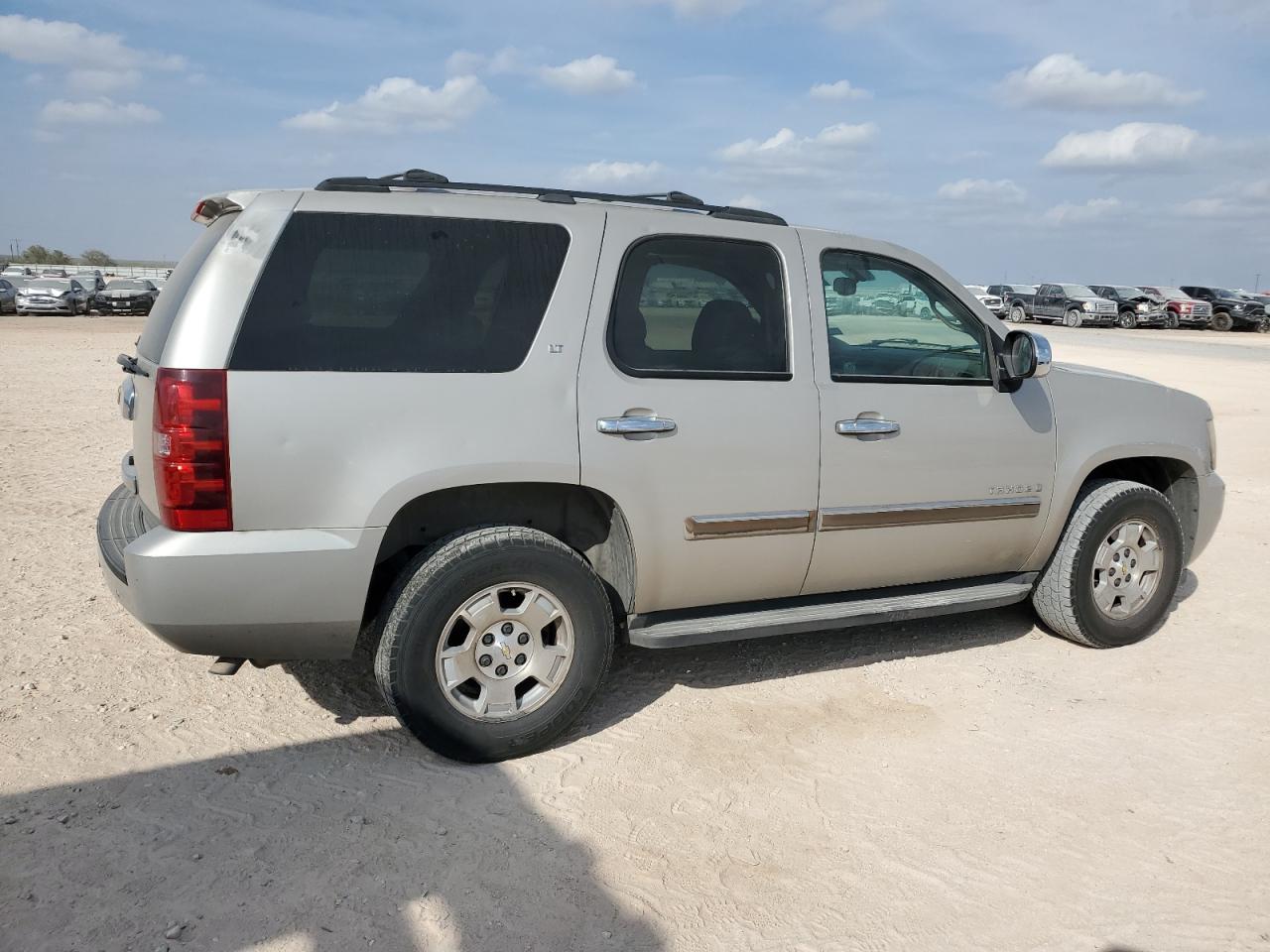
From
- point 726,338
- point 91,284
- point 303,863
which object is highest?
point 726,338

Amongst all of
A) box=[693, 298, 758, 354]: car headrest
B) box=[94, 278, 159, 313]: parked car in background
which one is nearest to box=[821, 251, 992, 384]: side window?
box=[693, 298, 758, 354]: car headrest

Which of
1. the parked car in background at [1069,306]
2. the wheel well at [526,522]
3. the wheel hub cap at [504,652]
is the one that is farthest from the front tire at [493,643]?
the parked car in background at [1069,306]

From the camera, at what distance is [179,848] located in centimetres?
326

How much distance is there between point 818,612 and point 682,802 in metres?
1.09

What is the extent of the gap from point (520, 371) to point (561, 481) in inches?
16.3

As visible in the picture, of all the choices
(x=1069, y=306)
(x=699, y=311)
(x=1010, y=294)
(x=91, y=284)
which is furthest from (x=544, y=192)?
(x=1010, y=294)

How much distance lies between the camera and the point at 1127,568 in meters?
5.18

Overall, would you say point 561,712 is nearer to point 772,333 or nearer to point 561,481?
point 561,481

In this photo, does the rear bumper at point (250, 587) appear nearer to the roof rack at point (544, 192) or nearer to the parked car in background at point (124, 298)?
the roof rack at point (544, 192)

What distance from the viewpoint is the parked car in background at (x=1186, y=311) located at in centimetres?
3991

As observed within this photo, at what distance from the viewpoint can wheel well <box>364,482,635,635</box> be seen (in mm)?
3881

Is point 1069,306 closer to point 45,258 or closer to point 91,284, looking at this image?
point 91,284

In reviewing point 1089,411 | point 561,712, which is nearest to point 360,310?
point 561,712

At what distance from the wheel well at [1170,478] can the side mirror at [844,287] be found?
1798 millimetres
